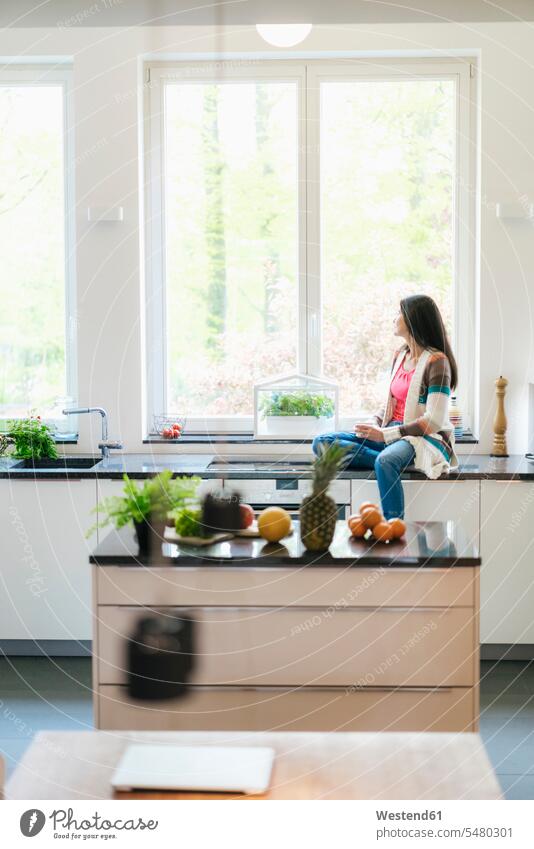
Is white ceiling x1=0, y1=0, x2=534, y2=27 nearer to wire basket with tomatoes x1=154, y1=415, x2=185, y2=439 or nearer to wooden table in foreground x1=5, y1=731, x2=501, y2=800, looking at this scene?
wooden table in foreground x1=5, y1=731, x2=501, y2=800

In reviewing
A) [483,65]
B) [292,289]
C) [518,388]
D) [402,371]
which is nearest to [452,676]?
[402,371]

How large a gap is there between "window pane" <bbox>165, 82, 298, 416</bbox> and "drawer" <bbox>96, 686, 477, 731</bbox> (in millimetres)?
1649

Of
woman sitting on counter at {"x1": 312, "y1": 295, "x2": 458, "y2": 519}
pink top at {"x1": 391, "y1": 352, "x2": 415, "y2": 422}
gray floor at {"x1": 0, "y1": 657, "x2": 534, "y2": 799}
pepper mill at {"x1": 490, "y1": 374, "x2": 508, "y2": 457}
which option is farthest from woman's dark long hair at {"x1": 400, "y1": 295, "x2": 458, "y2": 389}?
gray floor at {"x1": 0, "y1": 657, "x2": 534, "y2": 799}

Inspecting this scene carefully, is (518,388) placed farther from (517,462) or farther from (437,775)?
(437,775)

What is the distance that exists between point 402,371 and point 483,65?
1.00 m

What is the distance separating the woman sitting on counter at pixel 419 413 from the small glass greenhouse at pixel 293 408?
0.31 meters

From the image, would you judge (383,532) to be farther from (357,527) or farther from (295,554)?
(295,554)

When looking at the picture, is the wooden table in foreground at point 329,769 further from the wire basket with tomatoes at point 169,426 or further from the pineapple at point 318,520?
the wire basket with tomatoes at point 169,426

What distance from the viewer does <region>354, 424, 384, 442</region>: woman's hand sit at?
2.99 m

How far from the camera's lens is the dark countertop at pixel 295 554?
1894 mm

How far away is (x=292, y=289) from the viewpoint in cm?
347

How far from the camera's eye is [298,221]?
3.43 meters

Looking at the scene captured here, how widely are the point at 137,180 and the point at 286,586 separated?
178 cm

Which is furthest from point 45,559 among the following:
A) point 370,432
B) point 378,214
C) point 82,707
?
point 378,214
